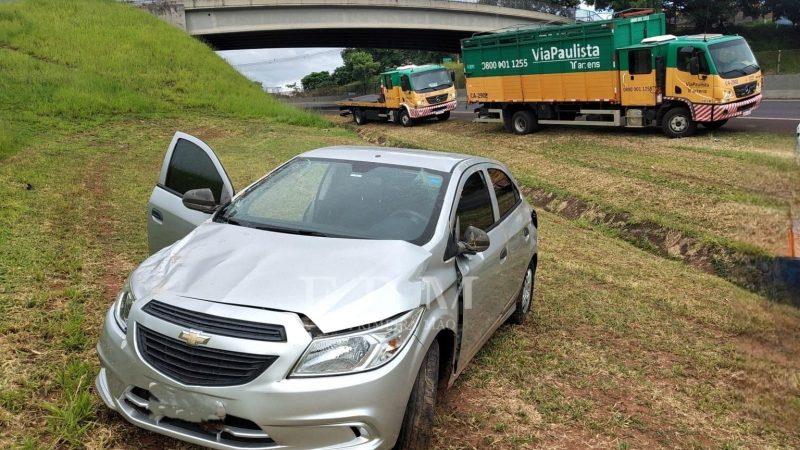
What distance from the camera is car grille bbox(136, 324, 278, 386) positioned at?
9.17 feet

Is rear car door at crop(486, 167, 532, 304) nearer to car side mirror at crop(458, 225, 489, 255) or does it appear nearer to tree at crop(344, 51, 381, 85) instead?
car side mirror at crop(458, 225, 489, 255)

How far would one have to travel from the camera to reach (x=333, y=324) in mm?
2895

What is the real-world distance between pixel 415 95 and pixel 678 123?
39.3 ft

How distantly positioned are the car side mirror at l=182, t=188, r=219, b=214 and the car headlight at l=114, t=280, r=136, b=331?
3.18 feet

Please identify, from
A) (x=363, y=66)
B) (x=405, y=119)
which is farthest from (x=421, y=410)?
(x=363, y=66)

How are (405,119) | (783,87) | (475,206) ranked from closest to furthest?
(475,206)
(783,87)
(405,119)

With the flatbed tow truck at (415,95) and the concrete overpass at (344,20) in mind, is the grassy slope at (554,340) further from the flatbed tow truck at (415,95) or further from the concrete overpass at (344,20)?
the concrete overpass at (344,20)

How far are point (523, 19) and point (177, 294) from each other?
47.9m

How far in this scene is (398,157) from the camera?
15.0ft

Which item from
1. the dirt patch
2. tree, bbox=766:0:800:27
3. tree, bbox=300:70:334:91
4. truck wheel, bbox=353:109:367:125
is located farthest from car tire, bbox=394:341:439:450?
tree, bbox=300:70:334:91

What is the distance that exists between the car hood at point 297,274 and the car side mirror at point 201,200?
53cm

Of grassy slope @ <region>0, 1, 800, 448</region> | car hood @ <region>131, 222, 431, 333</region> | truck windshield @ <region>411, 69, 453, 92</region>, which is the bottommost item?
grassy slope @ <region>0, 1, 800, 448</region>

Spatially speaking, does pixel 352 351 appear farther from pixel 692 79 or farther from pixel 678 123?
pixel 678 123

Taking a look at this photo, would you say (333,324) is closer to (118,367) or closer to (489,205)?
(118,367)
